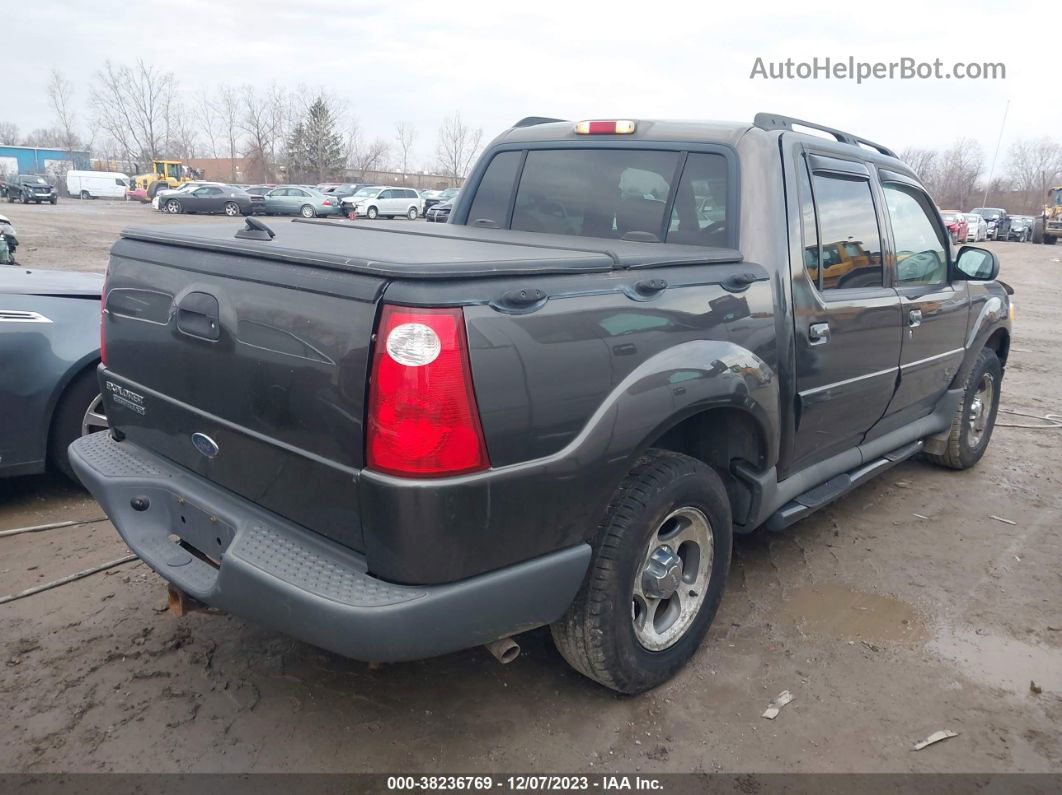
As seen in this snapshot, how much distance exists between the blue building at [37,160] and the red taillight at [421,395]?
75.3m

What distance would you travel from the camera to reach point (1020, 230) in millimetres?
41875

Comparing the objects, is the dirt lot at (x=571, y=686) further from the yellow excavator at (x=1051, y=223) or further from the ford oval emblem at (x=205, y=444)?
the yellow excavator at (x=1051, y=223)

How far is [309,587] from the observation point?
2146mm

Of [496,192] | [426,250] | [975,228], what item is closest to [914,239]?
[496,192]

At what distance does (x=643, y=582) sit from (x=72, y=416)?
3.15 metres

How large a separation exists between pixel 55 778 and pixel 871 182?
13.4 feet

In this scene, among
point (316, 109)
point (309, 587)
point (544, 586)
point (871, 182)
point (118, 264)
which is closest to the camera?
point (309, 587)

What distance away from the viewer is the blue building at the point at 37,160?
6631cm

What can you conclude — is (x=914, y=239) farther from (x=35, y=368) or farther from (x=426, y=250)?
(x=35, y=368)

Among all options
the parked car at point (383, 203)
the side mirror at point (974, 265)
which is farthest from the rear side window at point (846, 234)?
the parked car at point (383, 203)

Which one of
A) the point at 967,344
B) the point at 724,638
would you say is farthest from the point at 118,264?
the point at 967,344

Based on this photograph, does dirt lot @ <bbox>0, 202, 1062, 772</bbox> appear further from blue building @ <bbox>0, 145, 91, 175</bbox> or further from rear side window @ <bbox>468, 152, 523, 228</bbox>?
blue building @ <bbox>0, 145, 91, 175</bbox>

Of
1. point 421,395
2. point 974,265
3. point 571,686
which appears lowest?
point 571,686

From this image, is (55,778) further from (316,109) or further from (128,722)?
(316,109)
